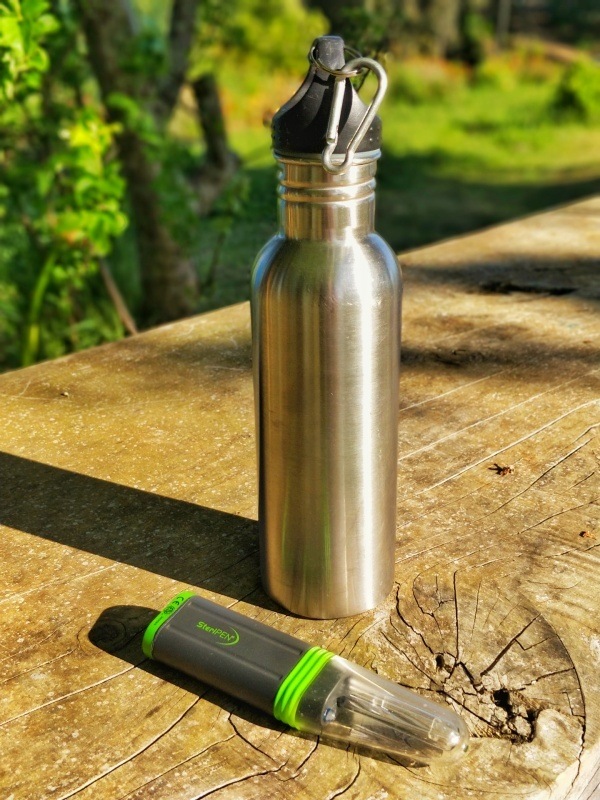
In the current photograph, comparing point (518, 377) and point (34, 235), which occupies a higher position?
point (518, 377)

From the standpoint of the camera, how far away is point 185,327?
192 centimetres

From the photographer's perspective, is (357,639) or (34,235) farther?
(34,235)

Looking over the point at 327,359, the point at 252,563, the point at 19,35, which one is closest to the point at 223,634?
the point at 252,563

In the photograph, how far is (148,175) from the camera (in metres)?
3.54

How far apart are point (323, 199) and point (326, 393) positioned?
8.1 inches

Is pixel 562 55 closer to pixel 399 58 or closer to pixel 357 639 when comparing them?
pixel 399 58

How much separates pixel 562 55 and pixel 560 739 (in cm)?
1328

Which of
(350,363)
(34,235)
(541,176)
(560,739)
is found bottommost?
(541,176)

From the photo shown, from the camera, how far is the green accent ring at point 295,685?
0.90m

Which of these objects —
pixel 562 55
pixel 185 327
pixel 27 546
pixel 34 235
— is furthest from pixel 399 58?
pixel 27 546

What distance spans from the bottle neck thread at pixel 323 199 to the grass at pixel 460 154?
3195 millimetres

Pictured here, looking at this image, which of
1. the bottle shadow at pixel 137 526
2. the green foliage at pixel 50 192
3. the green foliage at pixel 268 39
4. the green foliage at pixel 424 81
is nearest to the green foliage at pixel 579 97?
the green foliage at pixel 424 81

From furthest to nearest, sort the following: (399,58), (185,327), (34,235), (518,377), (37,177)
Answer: (399,58) → (34,235) → (37,177) → (185,327) → (518,377)

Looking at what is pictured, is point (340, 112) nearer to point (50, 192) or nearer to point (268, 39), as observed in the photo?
point (50, 192)
